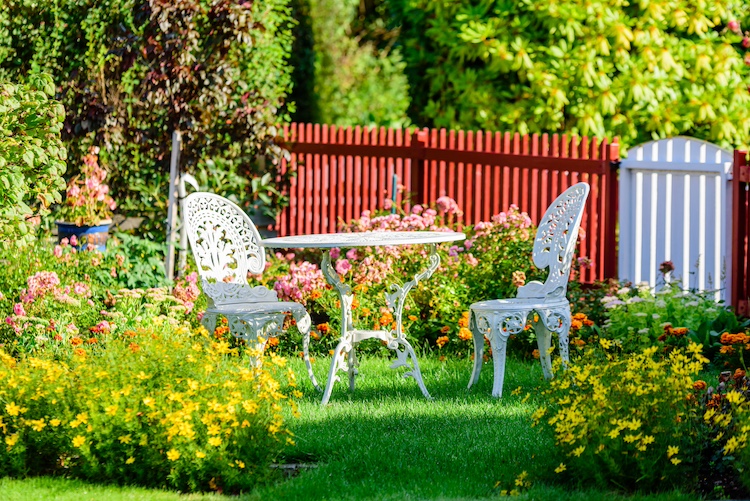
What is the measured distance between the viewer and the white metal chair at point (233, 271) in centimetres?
573

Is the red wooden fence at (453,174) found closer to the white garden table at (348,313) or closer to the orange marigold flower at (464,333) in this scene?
the orange marigold flower at (464,333)

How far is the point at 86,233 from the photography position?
7.97 m

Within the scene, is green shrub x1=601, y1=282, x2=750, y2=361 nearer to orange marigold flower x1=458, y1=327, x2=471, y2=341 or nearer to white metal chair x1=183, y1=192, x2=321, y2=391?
orange marigold flower x1=458, y1=327, x2=471, y2=341

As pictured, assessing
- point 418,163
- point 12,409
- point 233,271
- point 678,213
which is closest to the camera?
point 12,409

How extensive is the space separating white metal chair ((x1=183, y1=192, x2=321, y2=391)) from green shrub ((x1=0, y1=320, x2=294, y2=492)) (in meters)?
1.15

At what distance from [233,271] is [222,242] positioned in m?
0.20

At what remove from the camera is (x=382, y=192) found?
912cm

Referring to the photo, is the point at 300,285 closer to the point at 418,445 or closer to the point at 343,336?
the point at 343,336

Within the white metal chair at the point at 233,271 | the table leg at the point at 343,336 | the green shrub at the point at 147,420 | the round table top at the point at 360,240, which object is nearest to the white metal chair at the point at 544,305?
the round table top at the point at 360,240

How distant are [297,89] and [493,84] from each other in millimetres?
6147

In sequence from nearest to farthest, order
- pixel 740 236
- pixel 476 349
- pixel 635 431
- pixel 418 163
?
1. pixel 635 431
2. pixel 476 349
3. pixel 740 236
4. pixel 418 163

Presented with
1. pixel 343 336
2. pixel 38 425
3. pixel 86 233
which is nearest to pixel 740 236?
pixel 343 336

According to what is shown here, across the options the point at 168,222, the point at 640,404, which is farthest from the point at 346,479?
the point at 168,222

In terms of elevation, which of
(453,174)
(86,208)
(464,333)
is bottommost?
(464,333)
